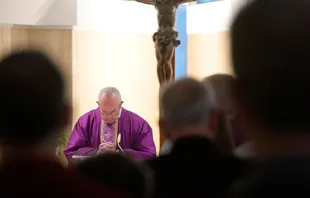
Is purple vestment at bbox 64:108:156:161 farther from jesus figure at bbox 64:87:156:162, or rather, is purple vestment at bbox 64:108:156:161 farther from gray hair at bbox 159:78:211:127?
gray hair at bbox 159:78:211:127

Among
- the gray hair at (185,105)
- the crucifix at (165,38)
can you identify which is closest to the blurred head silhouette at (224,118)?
the gray hair at (185,105)

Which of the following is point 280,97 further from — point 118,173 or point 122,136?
point 122,136

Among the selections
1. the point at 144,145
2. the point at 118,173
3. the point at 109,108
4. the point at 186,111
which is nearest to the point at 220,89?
the point at 186,111

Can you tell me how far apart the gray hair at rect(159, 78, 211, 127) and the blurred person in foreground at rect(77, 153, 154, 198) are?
24 centimetres

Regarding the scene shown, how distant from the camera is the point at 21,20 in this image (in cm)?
545

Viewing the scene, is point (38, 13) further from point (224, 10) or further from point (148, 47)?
point (224, 10)

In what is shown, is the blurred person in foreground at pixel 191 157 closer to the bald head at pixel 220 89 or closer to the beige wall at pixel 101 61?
the bald head at pixel 220 89

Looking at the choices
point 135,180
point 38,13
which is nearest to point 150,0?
point 38,13

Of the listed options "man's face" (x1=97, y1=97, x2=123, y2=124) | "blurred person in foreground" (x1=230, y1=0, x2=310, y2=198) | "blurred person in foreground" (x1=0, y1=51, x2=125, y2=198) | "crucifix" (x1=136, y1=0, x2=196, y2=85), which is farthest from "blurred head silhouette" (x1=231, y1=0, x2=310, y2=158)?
"man's face" (x1=97, y1=97, x2=123, y2=124)

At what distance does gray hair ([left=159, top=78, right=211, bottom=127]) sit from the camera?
158cm

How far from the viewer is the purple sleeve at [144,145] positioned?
4113 mm

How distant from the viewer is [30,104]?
3.54 ft

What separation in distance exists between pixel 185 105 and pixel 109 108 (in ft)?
9.19

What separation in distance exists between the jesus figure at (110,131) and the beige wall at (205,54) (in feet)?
5.40
